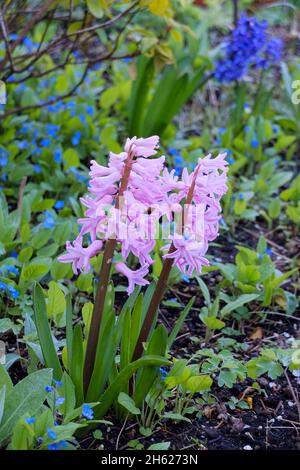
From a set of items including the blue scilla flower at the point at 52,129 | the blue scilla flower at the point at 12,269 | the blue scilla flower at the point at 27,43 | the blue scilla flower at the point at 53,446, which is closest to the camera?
the blue scilla flower at the point at 53,446

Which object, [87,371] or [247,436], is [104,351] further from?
[247,436]

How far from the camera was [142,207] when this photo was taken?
1669 mm

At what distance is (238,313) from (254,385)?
461 millimetres

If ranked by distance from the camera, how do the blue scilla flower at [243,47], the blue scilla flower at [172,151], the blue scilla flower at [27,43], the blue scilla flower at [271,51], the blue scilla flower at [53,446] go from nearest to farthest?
the blue scilla flower at [53,446] < the blue scilla flower at [172,151] < the blue scilla flower at [243,47] < the blue scilla flower at [271,51] < the blue scilla flower at [27,43]

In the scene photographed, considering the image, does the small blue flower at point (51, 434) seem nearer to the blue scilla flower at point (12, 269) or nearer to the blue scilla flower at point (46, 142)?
the blue scilla flower at point (12, 269)

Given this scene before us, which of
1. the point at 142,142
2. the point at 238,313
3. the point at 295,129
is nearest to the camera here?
the point at 142,142

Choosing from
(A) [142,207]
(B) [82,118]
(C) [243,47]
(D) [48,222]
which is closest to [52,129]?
(B) [82,118]

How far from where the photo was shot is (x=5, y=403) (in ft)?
6.29

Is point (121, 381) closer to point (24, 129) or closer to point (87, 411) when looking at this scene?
point (87, 411)

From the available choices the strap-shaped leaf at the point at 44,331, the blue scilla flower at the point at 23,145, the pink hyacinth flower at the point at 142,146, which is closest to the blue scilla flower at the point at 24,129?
the blue scilla flower at the point at 23,145

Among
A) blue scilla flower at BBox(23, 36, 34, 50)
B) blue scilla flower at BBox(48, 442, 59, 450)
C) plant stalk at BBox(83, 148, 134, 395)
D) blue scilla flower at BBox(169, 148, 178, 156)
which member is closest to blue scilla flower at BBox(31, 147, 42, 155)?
blue scilla flower at BBox(169, 148, 178, 156)

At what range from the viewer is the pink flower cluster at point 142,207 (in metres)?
1.67

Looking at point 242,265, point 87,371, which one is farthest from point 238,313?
point 87,371

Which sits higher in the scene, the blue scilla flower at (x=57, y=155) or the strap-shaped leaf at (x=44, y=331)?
the blue scilla flower at (x=57, y=155)
